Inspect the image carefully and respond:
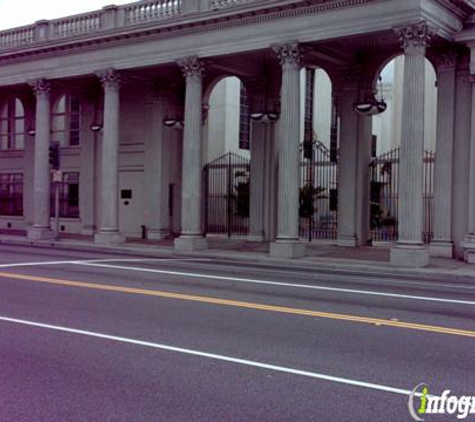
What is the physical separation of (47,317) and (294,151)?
1396 centimetres

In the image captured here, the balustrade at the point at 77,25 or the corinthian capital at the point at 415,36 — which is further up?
the balustrade at the point at 77,25

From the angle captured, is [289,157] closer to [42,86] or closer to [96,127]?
[96,127]

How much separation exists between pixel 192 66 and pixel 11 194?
16.8m

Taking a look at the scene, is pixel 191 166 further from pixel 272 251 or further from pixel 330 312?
pixel 330 312

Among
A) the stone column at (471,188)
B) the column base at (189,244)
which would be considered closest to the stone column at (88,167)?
the column base at (189,244)

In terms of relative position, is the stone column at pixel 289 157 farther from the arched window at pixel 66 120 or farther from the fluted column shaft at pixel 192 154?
the arched window at pixel 66 120

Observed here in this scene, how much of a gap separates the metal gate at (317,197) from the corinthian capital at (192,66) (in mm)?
6122

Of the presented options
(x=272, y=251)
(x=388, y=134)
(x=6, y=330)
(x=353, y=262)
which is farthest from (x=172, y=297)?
(x=388, y=134)

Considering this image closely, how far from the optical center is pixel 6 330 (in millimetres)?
8641

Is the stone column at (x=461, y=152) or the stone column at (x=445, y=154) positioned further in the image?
the stone column at (x=445, y=154)

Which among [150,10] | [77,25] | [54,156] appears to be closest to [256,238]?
[54,156]

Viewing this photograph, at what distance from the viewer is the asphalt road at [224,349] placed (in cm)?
564

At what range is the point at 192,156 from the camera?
81.6 feet

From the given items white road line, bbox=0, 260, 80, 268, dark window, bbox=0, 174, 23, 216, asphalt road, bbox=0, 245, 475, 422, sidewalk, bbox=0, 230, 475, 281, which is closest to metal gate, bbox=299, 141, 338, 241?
sidewalk, bbox=0, 230, 475, 281
